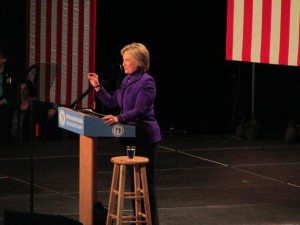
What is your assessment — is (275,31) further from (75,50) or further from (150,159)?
(75,50)

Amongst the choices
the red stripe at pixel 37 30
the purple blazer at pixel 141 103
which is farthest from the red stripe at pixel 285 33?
the red stripe at pixel 37 30

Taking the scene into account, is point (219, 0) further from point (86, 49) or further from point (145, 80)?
point (145, 80)

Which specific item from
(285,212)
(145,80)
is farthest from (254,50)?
(285,212)

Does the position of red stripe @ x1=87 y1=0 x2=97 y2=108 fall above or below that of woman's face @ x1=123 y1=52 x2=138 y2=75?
above

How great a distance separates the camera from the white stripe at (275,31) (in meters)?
7.66

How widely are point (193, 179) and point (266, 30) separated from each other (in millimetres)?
3925

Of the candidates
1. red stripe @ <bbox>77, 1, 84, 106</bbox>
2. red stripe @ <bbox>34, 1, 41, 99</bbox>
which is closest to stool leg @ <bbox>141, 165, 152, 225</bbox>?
red stripe @ <bbox>77, 1, 84, 106</bbox>

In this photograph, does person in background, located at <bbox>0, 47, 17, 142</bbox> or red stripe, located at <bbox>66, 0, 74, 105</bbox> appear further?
person in background, located at <bbox>0, 47, 17, 142</bbox>

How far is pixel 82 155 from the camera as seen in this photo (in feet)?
25.6

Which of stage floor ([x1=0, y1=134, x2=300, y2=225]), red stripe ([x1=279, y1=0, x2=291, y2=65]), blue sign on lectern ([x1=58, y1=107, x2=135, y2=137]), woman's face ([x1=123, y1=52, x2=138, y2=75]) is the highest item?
red stripe ([x1=279, y1=0, x2=291, y2=65])

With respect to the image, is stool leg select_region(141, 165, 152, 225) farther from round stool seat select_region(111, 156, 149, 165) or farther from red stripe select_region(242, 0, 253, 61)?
red stripe select_region(242, 0, 253, 61)

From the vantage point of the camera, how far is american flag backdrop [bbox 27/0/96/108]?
35.6ft

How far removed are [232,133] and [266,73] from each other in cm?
109

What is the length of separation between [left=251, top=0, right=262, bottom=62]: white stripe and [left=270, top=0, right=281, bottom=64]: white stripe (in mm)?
103
